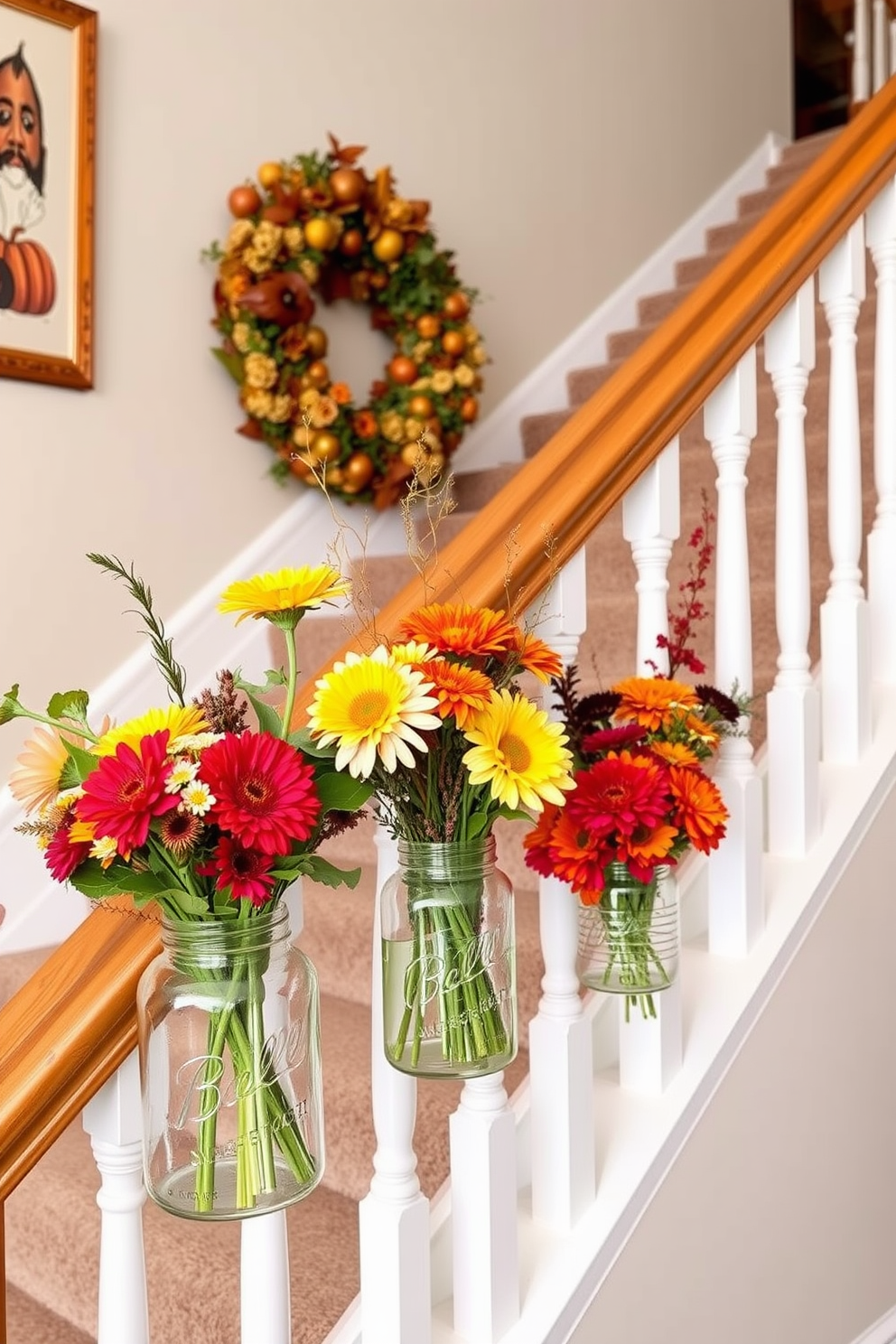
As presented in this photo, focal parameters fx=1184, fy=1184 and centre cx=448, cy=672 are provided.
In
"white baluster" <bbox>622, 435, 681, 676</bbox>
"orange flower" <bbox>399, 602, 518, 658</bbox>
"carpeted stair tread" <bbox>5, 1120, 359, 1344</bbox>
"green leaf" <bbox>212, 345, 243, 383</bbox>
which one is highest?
"green leaf" <bbox>212, 345, 243, 383</bbox>

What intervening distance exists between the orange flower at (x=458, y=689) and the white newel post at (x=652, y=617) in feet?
1.54

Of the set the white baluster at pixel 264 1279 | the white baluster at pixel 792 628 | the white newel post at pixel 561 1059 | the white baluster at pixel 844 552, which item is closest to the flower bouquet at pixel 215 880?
the white baluster at pixel 264 1279

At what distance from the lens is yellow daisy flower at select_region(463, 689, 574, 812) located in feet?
2.59

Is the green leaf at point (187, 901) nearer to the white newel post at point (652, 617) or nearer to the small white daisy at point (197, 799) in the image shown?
the small white daisy at point (197, 799)

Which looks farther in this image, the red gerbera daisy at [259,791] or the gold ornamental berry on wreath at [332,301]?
the gold ornamental berry on wreath at [332,301]

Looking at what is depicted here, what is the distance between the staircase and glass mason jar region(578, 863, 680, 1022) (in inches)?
9.8

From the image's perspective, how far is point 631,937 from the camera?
1.15 m

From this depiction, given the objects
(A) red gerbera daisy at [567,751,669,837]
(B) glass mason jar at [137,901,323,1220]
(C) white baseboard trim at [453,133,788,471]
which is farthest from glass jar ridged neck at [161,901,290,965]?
(C) white baseboard trim at [453,133,788,471]

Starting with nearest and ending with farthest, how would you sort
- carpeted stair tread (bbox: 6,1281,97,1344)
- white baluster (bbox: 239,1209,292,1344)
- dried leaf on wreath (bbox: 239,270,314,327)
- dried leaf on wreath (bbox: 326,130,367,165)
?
white baluster (bbox: 239,1209,292,1344) < carpeted stair tread (bbox: 6,1281,97,1344) < dried leaf on wreath (bbox: 239,270,314,327) < dried leaf on wreath (bbox: 326,130,367,165)

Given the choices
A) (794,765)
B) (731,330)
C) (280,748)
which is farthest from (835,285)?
(280,748)

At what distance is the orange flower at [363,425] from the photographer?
251cm

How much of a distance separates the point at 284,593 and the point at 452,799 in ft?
0.65

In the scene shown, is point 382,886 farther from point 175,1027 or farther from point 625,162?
point 625,162

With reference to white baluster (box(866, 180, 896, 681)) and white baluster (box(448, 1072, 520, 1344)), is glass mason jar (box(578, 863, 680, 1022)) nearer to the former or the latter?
white baluster (box(448, 1072, 520, 1344))
